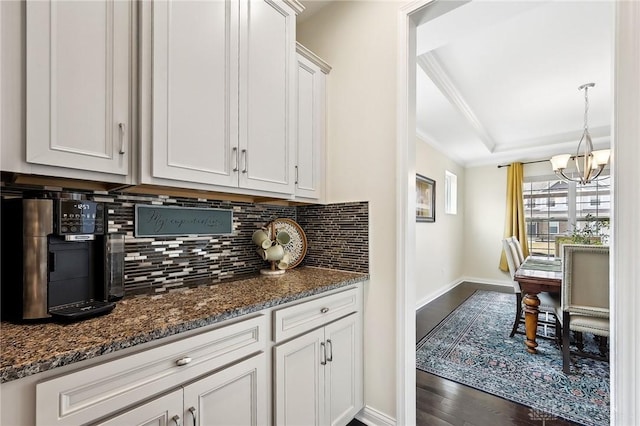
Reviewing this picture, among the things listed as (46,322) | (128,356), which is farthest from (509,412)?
(46,322)

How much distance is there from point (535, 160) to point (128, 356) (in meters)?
6.50

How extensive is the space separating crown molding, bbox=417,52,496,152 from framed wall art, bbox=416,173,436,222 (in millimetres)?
971

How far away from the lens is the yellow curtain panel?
518 centimetres

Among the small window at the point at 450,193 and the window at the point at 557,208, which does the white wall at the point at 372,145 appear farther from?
the window at the point at 557,208

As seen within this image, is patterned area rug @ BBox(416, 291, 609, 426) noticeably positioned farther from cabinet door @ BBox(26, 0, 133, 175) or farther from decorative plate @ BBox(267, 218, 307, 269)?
cabinet door @ BBox(26, 0, 133, 175)

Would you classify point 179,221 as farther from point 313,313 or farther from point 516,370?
point 516,370

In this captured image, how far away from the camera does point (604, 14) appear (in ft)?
6.31

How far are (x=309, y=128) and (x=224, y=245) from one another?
909 millimetres

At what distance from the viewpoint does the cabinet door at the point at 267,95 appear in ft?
4.54

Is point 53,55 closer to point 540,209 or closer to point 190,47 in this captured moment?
point 190,47

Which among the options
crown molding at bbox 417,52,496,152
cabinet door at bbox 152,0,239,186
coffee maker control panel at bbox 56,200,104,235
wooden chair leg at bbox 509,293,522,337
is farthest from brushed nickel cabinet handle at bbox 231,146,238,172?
wooden chair leg at bbox 509,293,522,337

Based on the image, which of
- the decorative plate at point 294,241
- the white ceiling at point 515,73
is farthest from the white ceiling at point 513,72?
the decorative plate at point 294,241

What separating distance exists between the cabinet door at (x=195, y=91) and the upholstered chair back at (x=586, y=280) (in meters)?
2.50

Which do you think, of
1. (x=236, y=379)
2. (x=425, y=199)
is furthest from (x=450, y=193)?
(x=236, y=379)
